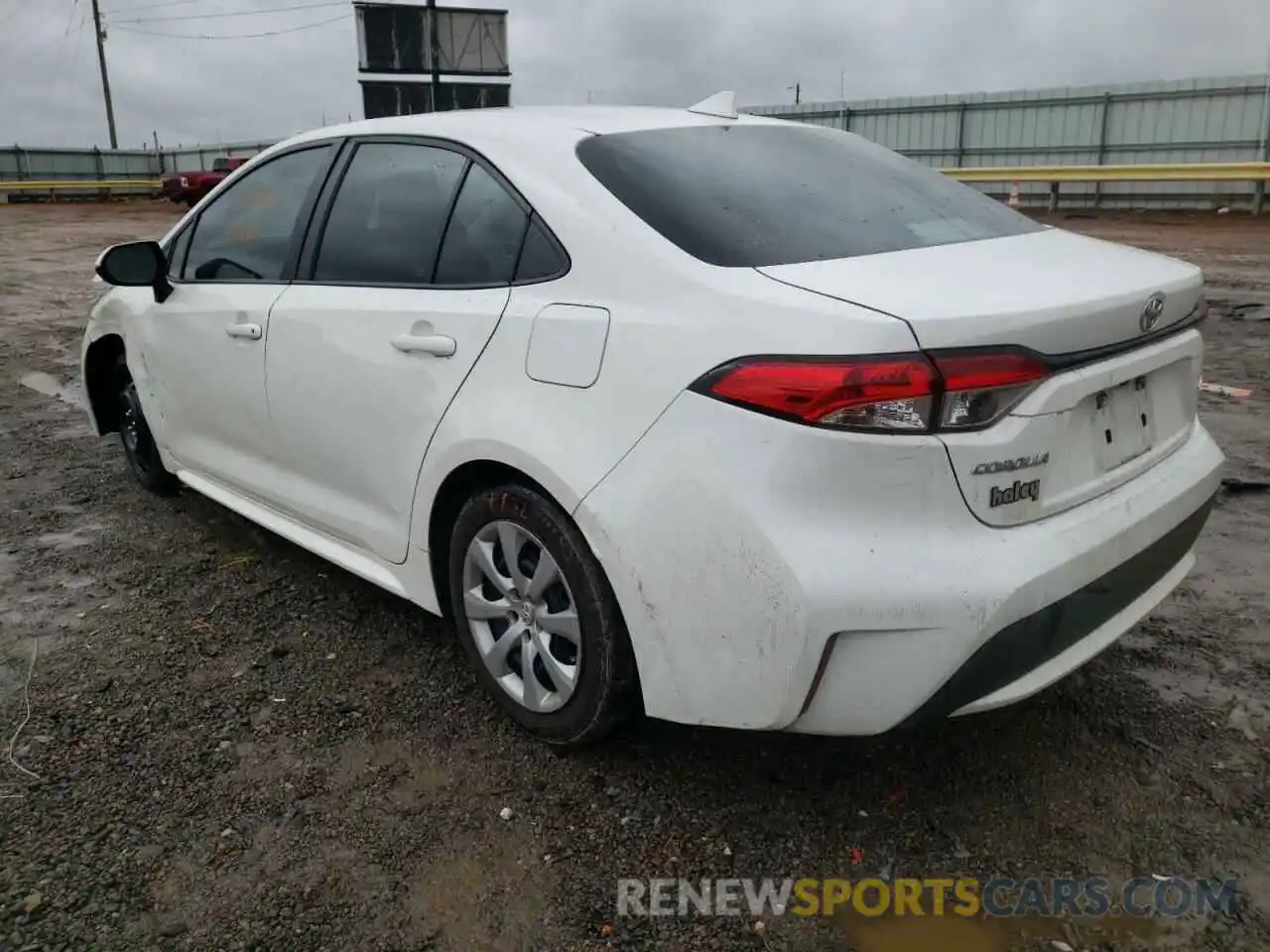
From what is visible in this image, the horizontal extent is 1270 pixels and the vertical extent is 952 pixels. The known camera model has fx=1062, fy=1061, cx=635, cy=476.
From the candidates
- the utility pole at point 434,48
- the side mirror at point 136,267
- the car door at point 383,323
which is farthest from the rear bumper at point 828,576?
the utility pole at point 434,48

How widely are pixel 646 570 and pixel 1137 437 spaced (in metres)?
1.19

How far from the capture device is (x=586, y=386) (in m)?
2.36

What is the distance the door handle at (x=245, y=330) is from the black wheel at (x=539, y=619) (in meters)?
1.12

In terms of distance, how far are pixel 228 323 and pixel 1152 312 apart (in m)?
2.84

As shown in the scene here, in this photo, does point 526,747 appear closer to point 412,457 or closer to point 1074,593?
point 412,457

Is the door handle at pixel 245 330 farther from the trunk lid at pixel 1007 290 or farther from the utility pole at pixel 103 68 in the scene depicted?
the utility pole at pixel 103 68

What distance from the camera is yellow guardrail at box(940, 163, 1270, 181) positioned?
17.6m

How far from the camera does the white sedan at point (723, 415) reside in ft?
6.72

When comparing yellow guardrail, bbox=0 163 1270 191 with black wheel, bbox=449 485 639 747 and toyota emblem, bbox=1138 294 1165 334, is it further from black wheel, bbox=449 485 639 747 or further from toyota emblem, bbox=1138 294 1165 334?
black wheel, bbox=449 485 639 747

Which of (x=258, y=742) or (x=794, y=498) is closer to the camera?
(x=794, y=498)

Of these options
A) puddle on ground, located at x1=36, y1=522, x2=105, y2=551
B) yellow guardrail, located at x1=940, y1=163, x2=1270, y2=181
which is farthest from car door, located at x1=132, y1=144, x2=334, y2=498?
yellow guardrail, located at x1=940, y1=163, x2=1270, y2=181

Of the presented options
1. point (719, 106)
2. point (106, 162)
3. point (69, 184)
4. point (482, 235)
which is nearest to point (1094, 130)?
point (719, 106)

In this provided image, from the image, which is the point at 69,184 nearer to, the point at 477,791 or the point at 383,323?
the point at 383,323

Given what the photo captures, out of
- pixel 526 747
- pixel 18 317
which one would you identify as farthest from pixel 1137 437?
pixel 18 317
